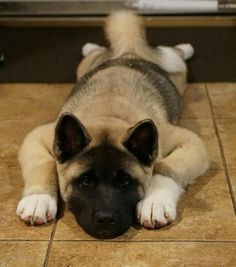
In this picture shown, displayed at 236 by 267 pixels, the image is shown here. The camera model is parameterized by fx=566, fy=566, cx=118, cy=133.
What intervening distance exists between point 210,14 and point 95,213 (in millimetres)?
3061

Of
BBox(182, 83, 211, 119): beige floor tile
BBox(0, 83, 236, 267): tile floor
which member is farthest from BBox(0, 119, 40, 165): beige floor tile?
BBox(182, 83, 211, 119): beige floor tile

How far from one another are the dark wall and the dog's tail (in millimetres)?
476

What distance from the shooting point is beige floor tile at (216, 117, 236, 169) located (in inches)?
105

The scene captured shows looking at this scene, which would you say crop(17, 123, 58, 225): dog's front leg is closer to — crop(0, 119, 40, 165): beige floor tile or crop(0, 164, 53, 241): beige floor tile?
crop(0, 164, 53, 241): beige floor tile

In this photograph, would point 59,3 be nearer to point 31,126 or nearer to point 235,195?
point 31,126

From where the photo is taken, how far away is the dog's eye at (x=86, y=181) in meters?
2.08

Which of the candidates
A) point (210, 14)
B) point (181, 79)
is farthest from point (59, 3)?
point (181, 79)

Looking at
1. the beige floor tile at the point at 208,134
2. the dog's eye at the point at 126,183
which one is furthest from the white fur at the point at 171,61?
the dog's eye at the point at 126,183

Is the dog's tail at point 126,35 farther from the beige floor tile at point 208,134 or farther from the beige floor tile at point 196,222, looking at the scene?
the beige floor tile at point 196,222

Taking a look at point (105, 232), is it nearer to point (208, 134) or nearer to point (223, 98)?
point (208, 134)

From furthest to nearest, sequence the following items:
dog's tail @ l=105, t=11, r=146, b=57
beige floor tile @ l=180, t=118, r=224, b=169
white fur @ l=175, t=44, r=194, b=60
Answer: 1. white fur @ l=175, t=44, r=194, b=60
2. dog's tail @ l=105, t=11, r=146, b=57
3. beige floor tile @ l=180, t=118, r=224, b=169

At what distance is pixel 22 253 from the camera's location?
6.77ft

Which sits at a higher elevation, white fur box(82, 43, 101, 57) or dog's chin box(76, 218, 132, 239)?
dog's chin box(76, 218, 132, 239)

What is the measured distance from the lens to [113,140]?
2123 millimetres
